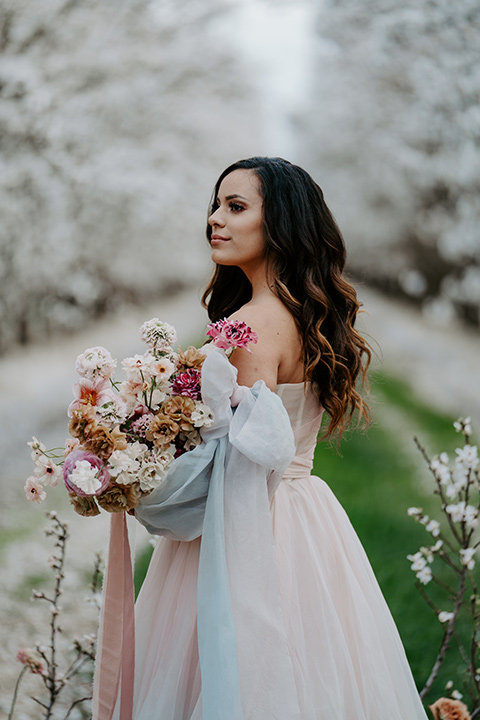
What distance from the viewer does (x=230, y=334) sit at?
1.58 meters

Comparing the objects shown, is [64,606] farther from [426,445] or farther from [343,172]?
[343,172]

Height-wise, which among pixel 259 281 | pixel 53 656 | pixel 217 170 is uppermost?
pixel 217 170

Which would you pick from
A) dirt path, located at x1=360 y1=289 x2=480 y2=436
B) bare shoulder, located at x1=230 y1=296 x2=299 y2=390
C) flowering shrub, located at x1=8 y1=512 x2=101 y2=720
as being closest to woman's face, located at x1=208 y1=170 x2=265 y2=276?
bare shoulder, located at x1=230 y1=296 x2=299 y2=390

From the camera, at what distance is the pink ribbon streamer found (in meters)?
1.66

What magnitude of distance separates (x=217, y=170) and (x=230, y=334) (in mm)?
4063

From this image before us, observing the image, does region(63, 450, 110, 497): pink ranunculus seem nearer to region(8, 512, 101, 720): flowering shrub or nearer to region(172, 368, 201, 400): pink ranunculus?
region(172, 368, 201, 400): pink ranunculus

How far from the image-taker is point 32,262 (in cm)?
489

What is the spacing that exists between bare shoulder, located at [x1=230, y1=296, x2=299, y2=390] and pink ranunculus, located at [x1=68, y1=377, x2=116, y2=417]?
30 cm

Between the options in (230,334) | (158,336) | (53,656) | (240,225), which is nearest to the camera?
(230,334)

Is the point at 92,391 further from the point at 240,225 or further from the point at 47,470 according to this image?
the point at 240,225

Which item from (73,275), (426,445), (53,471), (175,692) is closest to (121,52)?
(73,275)

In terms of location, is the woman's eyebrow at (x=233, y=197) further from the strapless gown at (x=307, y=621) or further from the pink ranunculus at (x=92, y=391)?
the pink ranunculus at (x=92, y=391)

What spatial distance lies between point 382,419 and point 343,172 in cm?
193

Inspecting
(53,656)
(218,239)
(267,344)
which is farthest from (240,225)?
(53,656)
